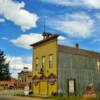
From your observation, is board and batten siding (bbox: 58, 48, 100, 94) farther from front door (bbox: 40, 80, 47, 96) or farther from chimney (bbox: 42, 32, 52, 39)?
chimney (bbox: 42, 32, 52, 39)

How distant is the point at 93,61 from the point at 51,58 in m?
7.76

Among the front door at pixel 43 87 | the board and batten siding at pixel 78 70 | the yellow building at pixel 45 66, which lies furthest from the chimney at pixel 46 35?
the front door at pixel 43 87

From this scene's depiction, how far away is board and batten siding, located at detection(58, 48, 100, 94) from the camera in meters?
42.3

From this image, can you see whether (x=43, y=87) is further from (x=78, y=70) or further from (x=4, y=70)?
(x=4, y=70)

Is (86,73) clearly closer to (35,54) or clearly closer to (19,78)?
(35,54)

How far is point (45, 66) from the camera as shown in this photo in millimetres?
45219

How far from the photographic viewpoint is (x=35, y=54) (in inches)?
1903

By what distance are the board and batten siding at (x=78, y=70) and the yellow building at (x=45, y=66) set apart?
1.01m

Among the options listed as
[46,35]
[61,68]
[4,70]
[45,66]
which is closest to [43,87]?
[45,66]

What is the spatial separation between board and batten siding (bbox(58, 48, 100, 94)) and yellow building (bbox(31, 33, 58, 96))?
1.01 meters

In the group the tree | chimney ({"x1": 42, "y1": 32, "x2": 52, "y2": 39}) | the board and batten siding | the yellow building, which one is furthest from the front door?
the tree

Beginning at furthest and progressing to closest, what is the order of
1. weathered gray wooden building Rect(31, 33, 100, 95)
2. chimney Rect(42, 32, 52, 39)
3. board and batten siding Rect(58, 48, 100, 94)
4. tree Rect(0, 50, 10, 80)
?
tree Rect(0, 50, 10, 80)
chimney Rect(42, 32, 52, 39)
board and batten siding Rect(58, 48, 100, 94)
weathered gray wooden building Rect(31, 33, 100, 95)

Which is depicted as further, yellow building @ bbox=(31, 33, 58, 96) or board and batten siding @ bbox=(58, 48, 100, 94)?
yellow building @ bbox=(31, 33, 58, 96)

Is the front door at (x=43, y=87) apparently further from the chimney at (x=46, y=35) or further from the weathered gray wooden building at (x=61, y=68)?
the chimney at (x=46, y=35)
